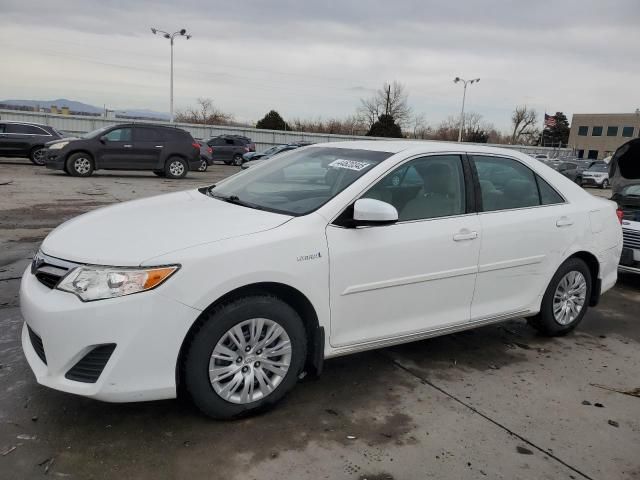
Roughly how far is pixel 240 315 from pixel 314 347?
0.58 m

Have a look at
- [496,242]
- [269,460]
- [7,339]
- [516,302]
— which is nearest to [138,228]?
[269,460]

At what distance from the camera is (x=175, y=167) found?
58.9ft

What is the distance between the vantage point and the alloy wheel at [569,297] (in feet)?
14.9

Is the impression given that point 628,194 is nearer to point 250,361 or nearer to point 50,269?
point 250,361

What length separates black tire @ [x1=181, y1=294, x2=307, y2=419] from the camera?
281 cm

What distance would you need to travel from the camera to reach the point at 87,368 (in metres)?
2.68

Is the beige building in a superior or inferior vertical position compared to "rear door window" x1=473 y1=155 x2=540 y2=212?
superior

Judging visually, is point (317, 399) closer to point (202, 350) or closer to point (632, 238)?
point (202, 350)

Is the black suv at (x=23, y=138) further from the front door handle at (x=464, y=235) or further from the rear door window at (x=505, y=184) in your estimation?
the front door handle at (x=464, y=235)

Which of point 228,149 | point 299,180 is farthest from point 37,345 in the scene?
point 228,149

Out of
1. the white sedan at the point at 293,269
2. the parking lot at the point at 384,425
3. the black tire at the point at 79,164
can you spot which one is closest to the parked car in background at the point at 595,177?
the black tire at the point at 79,164

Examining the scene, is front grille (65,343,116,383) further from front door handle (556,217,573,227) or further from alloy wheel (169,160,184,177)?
alloy wheel (169,160,184,177)

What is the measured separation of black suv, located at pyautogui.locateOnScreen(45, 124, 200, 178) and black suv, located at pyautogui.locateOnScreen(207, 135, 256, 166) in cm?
1121

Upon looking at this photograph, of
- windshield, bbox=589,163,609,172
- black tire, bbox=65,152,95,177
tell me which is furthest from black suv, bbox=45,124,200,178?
windshield, bbox=589,163,609,172
